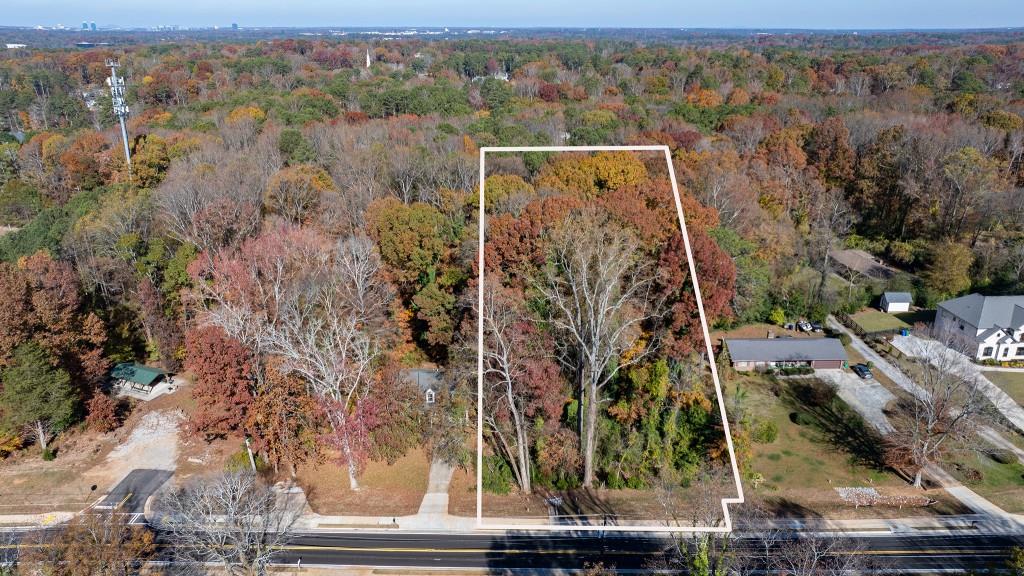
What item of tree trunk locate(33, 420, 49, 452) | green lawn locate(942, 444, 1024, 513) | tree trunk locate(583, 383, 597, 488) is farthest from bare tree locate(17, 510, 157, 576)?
green lawn locate(942, 444, 1024, 513)

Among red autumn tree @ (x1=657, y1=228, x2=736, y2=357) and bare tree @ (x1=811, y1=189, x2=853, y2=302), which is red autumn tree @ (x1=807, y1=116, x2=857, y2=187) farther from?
red autumn tree @ (x1=657, y1=228, x2=736, y2=357)

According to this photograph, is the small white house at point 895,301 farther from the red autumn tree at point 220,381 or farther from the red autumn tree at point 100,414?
the red autumn tree at point 100,414

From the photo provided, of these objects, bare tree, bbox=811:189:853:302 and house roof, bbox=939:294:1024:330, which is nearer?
house roof, bbox=939:294:1024:330

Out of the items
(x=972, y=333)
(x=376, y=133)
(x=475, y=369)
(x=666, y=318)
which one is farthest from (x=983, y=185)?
(x=376, y=133)

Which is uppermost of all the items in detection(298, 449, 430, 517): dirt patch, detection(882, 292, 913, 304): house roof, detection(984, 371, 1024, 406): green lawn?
detection(882, 292, 913, 304): house roof

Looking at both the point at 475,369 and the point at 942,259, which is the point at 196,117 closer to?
the point at 475,369

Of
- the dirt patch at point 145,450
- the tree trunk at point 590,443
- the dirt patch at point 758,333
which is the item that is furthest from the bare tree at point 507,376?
the dirt patch at point 758,333
